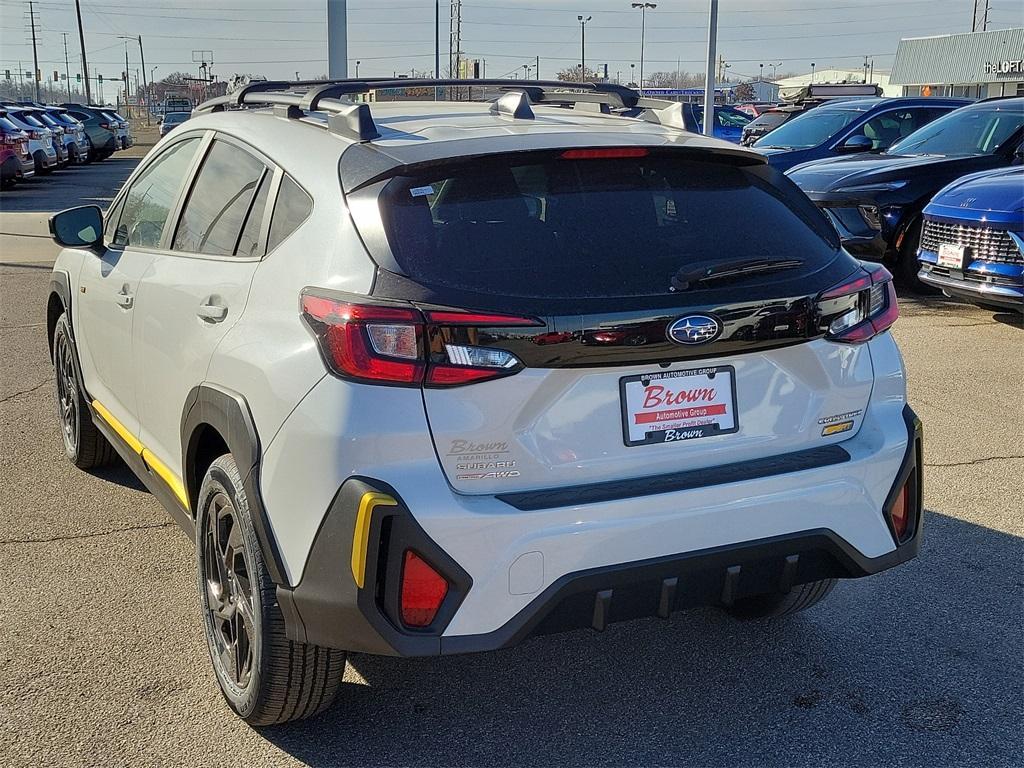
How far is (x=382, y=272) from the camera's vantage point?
8.52 feet

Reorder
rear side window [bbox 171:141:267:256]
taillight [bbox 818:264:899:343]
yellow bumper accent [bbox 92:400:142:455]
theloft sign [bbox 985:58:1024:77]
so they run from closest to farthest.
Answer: taillight [bbox 818:264:899:343] → rear side window [bbox 171:141:267:256] → yellow bumper accent [bbox 92:400:142:455] → theloft sign [bbox 985:58:1024:77]

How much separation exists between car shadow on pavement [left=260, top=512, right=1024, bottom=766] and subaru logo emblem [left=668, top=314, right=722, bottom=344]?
114 cm

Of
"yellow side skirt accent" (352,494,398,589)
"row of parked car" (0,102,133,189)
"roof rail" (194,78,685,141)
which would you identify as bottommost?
"row of parked car" (0,102,133,189)

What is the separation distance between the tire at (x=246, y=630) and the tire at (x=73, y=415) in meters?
1.92

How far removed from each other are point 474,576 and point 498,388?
440 millimetres

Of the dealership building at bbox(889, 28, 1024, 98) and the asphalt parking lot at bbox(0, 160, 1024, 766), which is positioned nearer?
the asphalt parking lot at bbox(0, 160, 1024, 766)

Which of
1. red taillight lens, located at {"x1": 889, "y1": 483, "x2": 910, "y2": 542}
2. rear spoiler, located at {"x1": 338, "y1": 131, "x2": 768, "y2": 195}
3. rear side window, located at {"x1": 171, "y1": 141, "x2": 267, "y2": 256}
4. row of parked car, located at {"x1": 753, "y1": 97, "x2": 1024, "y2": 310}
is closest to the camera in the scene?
rear spoiler, located at {"x1": 338, "y1": 131, "x2": 768, "y2": 195}

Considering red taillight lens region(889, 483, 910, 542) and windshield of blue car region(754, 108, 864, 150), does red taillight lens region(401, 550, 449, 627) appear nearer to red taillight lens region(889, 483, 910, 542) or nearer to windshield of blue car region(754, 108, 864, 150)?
red taillight lens region(889, 483, 910, 542)

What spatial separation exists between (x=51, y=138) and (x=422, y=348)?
91.5 ft

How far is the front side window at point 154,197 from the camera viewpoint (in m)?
3.94

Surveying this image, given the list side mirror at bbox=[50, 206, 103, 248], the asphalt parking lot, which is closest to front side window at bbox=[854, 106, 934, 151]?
the asphalt parking lot

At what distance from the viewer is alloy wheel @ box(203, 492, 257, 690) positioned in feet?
9.78

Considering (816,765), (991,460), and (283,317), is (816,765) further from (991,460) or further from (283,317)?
(991,460)

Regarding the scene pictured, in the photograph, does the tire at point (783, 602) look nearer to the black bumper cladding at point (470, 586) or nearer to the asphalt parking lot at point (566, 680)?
the asphalt parking lot at point (566, 680)
